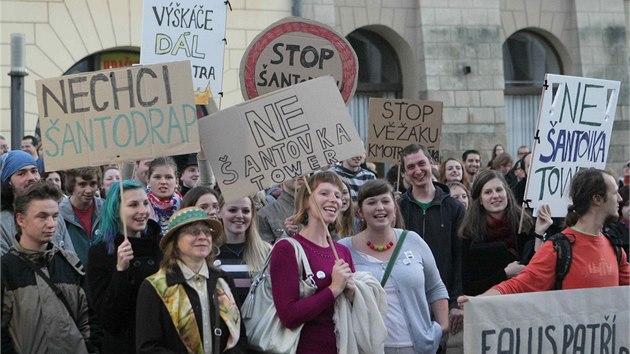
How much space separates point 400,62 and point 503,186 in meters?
12.3

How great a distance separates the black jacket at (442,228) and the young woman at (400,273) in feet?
3.48

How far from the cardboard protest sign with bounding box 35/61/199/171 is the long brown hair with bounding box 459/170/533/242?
2.22m

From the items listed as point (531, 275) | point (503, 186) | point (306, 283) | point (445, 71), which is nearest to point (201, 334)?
point (306, 283)

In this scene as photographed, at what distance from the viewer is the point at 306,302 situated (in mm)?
6434

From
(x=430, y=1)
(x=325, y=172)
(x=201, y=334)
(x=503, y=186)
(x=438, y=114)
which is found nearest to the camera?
(x=201, y=334)

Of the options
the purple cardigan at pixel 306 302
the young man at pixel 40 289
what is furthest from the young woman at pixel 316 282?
the young man at pixel 40 289

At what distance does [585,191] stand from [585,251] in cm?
33

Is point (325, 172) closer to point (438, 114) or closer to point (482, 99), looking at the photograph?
point (438, 114)

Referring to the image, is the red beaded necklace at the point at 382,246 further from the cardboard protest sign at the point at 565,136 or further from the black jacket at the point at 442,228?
the cardboard protest sign at the point at 565,136

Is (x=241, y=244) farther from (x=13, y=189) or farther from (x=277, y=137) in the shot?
(x=13, y=189)

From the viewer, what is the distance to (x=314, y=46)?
8.92m

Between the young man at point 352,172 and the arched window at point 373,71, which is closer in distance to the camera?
the young man at point 352,172

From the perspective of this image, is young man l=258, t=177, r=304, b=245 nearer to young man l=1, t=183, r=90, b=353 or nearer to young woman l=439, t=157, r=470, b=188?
young man l=1, t=183, r=90, b=353

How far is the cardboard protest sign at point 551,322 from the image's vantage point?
6.23 m
